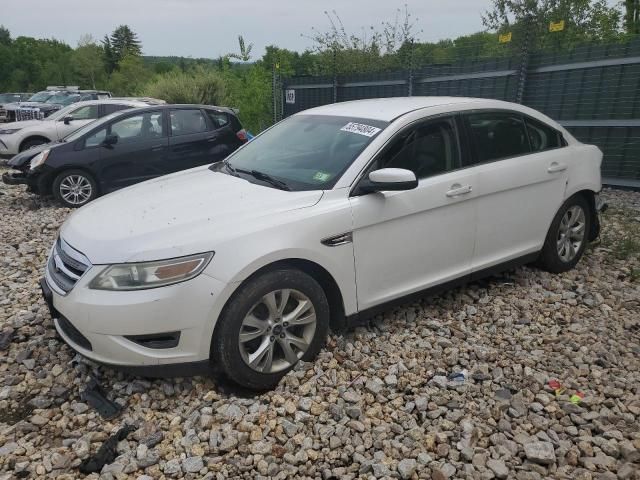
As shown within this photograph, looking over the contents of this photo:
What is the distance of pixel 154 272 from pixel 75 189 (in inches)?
240

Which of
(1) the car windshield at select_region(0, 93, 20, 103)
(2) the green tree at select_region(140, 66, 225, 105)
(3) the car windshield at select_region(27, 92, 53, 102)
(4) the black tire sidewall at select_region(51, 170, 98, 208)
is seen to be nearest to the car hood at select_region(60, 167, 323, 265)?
(4) the black tire sidewall at select_region(51, 170, 98, 208)

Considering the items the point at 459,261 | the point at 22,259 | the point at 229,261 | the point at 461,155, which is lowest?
the point at 22,259

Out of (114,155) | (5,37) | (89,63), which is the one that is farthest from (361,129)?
(5,37)

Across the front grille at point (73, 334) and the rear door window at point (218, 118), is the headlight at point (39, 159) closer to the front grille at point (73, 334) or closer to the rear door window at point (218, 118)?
the rear door window at point (218, 118)

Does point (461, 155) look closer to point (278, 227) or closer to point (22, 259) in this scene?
point (278, 227)

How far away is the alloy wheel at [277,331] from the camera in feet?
9.59

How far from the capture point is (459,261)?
380 centimetres

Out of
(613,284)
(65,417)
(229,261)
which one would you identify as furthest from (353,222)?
(613,284)

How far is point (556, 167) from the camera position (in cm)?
429

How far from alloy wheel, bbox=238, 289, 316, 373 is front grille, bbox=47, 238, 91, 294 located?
3.17 feet

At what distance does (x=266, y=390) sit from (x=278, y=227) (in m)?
0.98

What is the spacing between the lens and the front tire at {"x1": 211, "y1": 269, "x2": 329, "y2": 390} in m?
2.82

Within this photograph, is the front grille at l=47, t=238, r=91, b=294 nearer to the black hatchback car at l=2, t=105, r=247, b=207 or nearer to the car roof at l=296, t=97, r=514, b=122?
the car roof at l=296, t=97, r=514, b=122

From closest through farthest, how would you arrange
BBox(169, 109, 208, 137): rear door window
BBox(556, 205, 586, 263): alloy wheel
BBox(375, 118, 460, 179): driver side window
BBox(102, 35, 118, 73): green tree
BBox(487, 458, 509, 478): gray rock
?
BBox(487, 458, 509, 478): gray rock < BBox(375, 118, 460, 179): driver side window < BBox(556, 205, 586, 263): alloy wheel < BBox(169, 109, 208, 137): rear door window < BBox(102, 35, 118, 73): green tree
